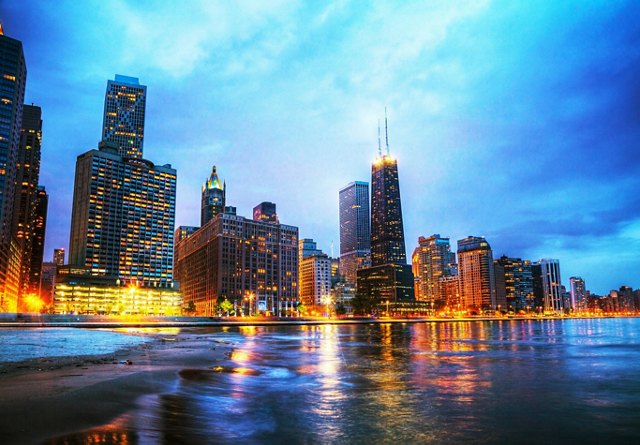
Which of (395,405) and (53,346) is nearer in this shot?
(395,405)

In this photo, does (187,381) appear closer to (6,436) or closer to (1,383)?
(1,383)

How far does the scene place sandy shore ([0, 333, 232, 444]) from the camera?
1202 centimetres

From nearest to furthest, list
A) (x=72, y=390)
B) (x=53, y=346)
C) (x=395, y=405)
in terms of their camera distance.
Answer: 1. (x=395, y=405)
2. (x=72, y=390)
3. (x=53, y=346)

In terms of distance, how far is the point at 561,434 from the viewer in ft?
41.7

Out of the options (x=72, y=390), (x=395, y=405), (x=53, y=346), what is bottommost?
(x=395, y=405)

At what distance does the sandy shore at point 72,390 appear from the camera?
39.4 ft

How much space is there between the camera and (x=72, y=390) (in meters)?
17.0

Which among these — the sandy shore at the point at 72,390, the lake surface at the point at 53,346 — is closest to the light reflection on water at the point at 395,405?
the sandy shore at the point at 72,390

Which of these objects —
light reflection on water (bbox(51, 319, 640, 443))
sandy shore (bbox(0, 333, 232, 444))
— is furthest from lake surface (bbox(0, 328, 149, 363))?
light reflection on water (bbox(51, 319, 640, 443))

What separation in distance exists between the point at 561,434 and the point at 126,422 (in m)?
12.1

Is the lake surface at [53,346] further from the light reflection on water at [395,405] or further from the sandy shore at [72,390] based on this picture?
the light reflection on water at [395,405]

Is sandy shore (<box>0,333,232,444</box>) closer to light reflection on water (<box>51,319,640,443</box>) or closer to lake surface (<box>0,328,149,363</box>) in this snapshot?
light reflection on water (<box>51,319,640,443</box>)

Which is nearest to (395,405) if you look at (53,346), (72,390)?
(72,390)

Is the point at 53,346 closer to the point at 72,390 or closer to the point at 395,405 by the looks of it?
the point at 72,390
